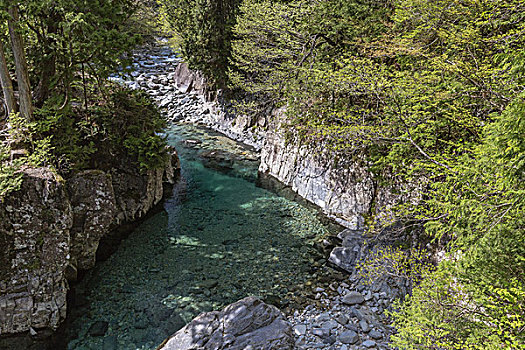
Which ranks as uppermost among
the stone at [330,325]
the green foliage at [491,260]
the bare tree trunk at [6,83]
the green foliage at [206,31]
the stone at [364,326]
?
the green foliage at [206,31]

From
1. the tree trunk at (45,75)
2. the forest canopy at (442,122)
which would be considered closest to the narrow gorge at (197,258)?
the forest canopy at (442,122)

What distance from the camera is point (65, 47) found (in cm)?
822

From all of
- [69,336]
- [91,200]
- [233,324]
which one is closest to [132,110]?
[91,200]

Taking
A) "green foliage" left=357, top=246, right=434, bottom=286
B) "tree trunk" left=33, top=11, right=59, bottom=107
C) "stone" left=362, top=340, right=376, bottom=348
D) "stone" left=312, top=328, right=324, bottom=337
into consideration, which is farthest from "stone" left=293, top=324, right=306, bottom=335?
"tree trunk" left=33, top=11, right=59, bottom=107

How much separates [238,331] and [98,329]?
304 centimetres

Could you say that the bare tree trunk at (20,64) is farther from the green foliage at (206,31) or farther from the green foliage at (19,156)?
the green foliage at (206,31)

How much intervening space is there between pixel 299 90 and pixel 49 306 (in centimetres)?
973

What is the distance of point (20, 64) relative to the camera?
745 cm

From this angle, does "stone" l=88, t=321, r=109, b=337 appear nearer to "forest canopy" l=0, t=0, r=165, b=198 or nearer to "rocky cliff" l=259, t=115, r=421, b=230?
"forest canopy" l=0, t=0, r=165, b=198

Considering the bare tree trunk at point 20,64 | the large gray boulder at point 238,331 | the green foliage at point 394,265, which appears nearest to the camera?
the large gray boulder at point 238,331

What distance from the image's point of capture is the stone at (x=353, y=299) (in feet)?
23.1

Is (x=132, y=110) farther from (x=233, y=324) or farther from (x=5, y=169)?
(x=233, y=324)

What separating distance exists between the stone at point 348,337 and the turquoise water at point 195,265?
1.39 metres

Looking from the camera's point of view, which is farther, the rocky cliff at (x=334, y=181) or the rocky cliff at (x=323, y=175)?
the rocky cliff at (x=323, y=175)
